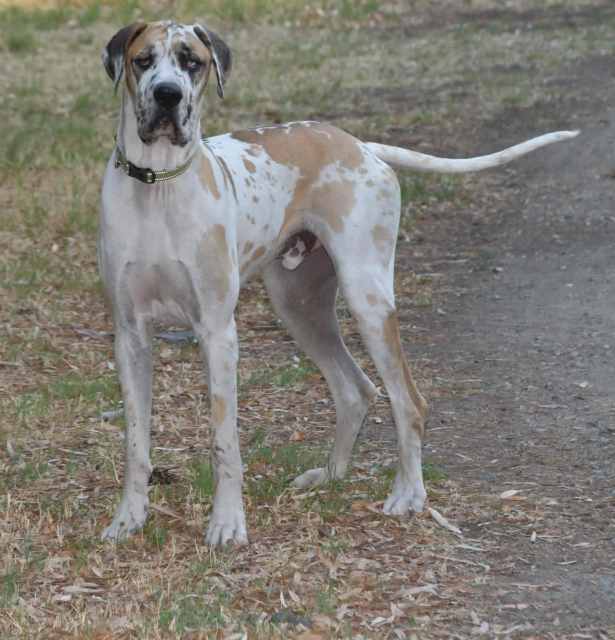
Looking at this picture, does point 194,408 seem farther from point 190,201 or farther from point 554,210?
point 554,210

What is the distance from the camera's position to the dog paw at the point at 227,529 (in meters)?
4.93

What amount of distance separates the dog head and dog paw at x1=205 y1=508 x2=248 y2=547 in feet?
4.45

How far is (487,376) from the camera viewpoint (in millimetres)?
7000

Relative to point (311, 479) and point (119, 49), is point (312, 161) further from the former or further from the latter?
point (311, 479)

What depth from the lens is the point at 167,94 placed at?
4570 millimetres

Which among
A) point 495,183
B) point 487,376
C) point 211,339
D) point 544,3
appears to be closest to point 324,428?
point 487,376

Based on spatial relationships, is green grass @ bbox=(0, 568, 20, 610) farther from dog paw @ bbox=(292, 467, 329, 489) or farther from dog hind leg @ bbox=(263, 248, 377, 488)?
dog hind leg @ bbox=(263, 248, 377, 488)

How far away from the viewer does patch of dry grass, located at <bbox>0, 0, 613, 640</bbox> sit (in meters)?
4.45

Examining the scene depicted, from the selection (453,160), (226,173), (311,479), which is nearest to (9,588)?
(311,479)

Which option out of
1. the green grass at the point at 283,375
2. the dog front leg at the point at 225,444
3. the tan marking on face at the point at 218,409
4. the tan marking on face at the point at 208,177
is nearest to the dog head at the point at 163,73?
the tan marking on face at the point at 208,177

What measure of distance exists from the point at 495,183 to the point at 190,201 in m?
6.91

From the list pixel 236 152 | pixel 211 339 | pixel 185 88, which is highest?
pixel 185 88

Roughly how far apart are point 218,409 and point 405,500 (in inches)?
34.3

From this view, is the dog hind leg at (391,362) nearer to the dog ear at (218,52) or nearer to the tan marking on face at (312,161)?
the tan marking on face at (312,161)
